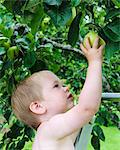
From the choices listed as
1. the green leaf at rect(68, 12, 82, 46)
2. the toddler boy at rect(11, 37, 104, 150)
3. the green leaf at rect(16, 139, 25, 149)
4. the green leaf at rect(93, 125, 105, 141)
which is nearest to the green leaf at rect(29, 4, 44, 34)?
the green leaf at rect(68, 12, 82, 46)

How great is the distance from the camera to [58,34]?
3.54 meters

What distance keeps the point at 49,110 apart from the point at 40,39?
477 mm

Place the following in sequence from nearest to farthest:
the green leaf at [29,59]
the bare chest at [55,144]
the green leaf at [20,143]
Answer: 1. the bare chest at [55,144]
2. the green leaf at [29,59]
3. the green leaf at [20,143]

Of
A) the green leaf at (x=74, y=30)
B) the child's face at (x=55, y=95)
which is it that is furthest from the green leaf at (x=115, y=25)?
the child's face at (x=55, y=95)

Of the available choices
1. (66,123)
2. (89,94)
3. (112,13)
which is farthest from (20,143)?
(112,13)

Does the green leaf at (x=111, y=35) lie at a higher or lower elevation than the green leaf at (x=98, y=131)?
higher

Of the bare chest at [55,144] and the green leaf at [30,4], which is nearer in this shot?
the green leaf at [30,4]

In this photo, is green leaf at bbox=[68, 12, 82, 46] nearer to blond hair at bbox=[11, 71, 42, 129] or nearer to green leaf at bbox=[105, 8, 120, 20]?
green leaf at bbox=[105, 8, 120, 20]

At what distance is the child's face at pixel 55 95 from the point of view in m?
1.72

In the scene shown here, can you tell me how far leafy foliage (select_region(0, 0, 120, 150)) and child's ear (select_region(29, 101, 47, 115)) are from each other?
0.14 m

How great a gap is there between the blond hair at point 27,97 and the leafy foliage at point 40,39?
0.06 metres

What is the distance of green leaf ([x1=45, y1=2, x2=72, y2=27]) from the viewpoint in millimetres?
1229

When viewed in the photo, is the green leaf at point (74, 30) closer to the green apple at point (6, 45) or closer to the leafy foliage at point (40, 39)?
the leafy foliage at point (40, 39)

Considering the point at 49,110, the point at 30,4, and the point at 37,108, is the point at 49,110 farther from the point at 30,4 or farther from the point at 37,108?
the point at 30,4
